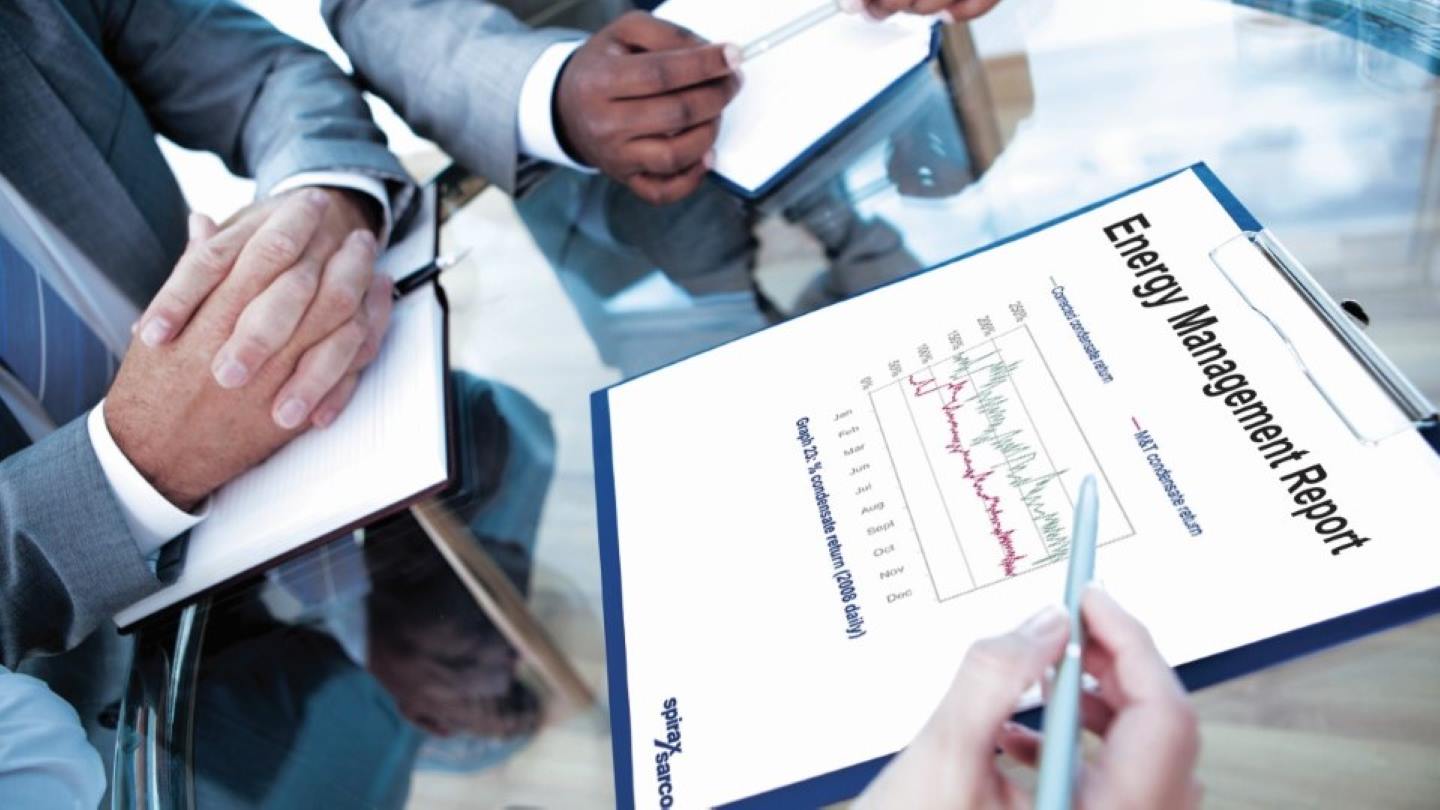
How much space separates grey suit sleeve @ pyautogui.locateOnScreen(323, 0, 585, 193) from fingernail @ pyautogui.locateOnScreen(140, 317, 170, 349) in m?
0.30

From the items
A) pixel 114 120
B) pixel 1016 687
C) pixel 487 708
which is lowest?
pixel 487 708

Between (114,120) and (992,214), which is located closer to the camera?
(992,214)

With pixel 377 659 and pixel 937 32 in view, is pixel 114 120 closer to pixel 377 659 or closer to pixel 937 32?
pixel 377 659

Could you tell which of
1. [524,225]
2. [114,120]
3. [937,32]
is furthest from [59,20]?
[937,32]

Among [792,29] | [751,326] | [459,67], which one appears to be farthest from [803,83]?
[459,67]

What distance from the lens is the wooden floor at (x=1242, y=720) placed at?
1.36 feet

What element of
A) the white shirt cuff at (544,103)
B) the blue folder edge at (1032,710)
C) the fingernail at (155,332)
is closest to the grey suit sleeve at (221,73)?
the white shirt cuff at (544,103)

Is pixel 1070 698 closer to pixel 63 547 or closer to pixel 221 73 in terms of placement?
pixel 63 547

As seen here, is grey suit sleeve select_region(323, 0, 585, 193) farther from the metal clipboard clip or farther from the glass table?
the metal clipboard clip

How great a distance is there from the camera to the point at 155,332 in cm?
57

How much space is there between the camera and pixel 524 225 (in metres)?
0.82

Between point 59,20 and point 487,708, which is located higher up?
point 59,20

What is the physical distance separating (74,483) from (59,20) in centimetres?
46

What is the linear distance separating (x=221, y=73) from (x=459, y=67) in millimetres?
265
